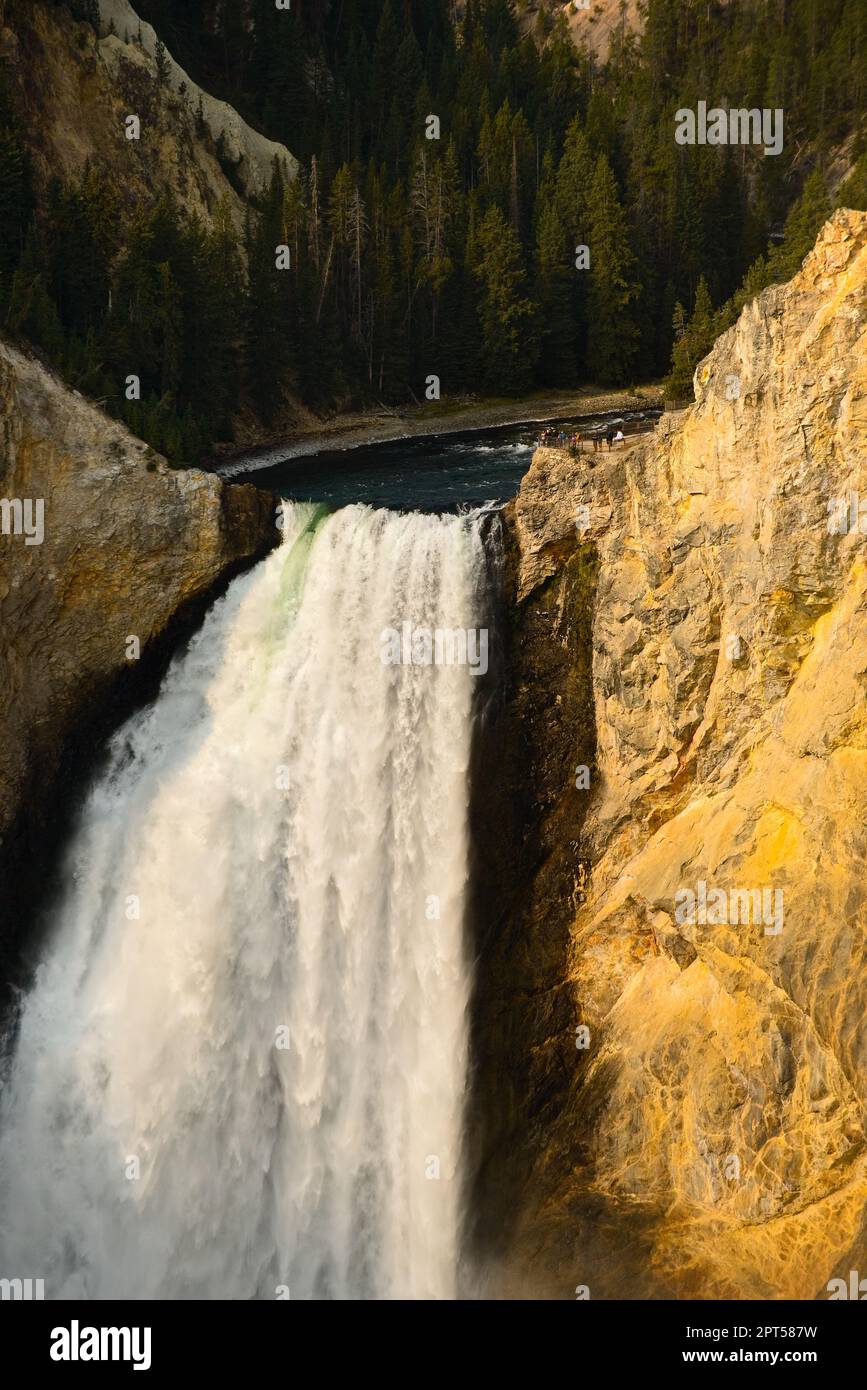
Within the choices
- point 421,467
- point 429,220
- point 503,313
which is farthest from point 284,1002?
point 429,220

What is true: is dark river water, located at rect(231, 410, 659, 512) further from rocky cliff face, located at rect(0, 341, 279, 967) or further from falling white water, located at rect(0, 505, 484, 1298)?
falling white water, located at rect(0, 505, 484, 1298)

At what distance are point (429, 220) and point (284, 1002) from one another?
43.6 m

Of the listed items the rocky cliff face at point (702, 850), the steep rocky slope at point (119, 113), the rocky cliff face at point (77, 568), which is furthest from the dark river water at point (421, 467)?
the steep rocky slope at point (119, 113)

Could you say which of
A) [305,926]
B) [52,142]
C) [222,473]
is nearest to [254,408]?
[222,473]

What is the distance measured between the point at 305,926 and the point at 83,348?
732 inches

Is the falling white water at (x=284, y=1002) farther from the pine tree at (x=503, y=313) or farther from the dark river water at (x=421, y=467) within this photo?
the pine tree at (x=503, y=313)

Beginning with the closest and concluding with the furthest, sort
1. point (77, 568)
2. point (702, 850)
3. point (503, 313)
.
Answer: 1. point (702, 850)
2. point (77, 568)
3. point (503, 313)

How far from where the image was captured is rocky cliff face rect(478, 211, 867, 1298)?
19.0 m

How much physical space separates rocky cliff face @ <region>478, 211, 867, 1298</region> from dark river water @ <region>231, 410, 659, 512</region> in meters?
8.97

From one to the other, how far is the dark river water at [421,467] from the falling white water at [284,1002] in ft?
18.9

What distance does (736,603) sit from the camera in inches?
828

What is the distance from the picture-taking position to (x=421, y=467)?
131 ft

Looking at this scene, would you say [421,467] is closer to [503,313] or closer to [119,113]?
[503,313]

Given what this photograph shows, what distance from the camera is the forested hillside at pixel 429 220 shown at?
131 feet
